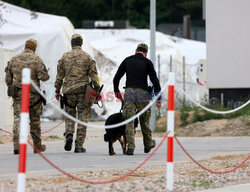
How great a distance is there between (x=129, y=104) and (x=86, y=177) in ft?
10.7

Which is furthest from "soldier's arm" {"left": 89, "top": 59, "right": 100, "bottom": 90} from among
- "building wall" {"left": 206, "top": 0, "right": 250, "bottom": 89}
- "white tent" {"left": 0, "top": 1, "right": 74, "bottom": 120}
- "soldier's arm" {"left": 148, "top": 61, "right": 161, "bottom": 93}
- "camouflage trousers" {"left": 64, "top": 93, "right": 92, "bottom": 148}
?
"white tent" {"left": 0, "top": 1, "right": 74, "bottom": 120}

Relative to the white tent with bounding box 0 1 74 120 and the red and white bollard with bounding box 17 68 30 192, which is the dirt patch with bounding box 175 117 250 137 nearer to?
the white tent with bounding box 0 1 74 120

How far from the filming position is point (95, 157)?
12.0 m

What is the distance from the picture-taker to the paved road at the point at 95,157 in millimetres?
10109

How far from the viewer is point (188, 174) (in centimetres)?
980

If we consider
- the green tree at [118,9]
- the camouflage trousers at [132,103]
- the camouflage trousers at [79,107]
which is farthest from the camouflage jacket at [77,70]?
the green tree at [118,9]

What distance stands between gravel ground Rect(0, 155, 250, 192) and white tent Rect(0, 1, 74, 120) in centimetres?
1806

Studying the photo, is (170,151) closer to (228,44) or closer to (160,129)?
(160,129)

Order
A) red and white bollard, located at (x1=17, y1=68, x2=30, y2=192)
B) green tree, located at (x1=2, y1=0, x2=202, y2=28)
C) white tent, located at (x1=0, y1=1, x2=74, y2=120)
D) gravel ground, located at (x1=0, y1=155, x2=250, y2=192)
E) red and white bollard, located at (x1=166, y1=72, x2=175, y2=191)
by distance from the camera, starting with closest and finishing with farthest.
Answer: red and white bollard, located at (x1=17, y1=68, x2=30, y2=192), gravel ground, located at (x1=0, y1=155, x2=250, y2=192), red and white bollard, located at (x1=166, y1=72, x2=175, y2=191), white tent, located at (x1=0, y1=1, x2=74, y2=120), green tree, located at (x1=2, y1=0, x2=202, y2=28)

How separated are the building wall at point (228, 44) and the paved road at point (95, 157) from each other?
905 centimetres

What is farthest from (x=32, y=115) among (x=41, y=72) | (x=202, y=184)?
(x=202, y=184)

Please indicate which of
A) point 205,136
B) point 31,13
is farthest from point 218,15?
point 31,13

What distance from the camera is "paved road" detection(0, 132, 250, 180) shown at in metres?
10.1

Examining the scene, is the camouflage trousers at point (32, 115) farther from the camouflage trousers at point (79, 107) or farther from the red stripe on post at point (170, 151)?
the red stripe on post at point (170, 151)
